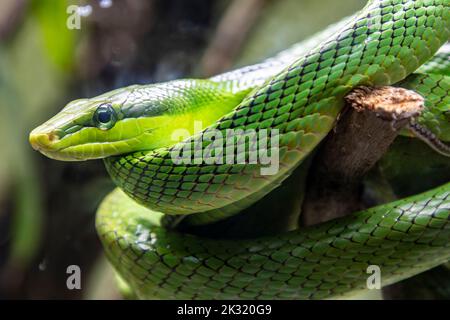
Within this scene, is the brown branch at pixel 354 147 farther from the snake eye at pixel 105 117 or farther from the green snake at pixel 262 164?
the snake eye at pixel 105 117

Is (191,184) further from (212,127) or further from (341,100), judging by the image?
(341,100)

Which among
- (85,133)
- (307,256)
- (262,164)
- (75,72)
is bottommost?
(307,256)

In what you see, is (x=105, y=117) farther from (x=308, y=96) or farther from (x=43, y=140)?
(x=308, y=96)

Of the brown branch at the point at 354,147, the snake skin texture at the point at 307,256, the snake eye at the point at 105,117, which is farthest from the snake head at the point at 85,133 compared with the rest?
the brown branch at the point at 354,147

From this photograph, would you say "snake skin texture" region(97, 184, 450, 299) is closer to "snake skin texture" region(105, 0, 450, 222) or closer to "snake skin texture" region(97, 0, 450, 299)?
"snake skin texture" region(97, 0, 450, 299)

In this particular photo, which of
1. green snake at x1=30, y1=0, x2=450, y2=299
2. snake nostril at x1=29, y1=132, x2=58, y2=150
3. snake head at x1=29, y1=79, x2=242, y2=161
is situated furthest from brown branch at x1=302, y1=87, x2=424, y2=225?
snake nostril at x1=29, y1=132, x2=58, y2=150

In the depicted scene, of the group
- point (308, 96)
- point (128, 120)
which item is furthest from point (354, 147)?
point (128, 120)

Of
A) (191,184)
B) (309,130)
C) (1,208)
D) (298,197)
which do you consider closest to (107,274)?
(1,208)

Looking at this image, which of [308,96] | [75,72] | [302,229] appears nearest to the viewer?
[308,96]
